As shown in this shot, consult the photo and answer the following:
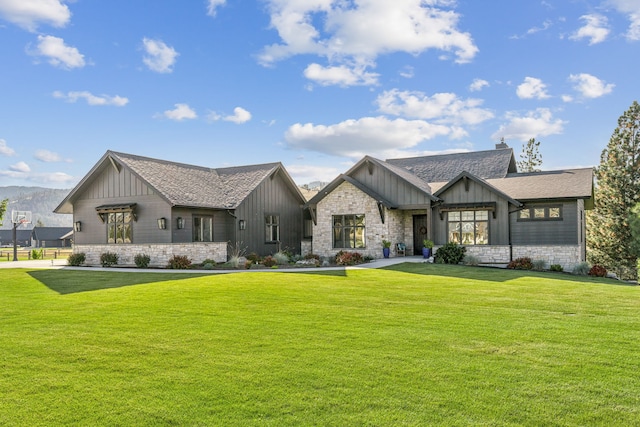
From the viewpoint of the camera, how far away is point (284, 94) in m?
23.9

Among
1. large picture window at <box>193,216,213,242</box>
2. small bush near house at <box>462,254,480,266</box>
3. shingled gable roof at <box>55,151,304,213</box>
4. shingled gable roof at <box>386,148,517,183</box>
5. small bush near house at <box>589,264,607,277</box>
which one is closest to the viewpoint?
small bush near house at <box>589,264,607,277</box>

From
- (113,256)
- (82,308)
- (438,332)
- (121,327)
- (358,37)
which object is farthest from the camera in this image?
(113,256)

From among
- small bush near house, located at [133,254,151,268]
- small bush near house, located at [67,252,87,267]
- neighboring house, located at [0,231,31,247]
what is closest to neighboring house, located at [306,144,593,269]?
small bush near house, located at [133,254,151,268]

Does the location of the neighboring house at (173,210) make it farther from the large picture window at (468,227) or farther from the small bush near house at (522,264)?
the small bush near house at (522,264)

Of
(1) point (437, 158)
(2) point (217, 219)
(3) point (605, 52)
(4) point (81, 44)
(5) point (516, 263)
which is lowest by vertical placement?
(5) point (516, 263)

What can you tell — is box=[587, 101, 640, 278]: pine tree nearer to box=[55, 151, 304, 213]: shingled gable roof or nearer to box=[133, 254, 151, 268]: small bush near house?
box=[55, 151, 304, 213]: shingled gable roof

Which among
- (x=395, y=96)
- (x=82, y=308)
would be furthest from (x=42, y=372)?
(x=395, y=96)

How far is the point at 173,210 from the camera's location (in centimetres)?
2052

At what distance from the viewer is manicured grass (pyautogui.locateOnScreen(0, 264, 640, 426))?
4.24 meters

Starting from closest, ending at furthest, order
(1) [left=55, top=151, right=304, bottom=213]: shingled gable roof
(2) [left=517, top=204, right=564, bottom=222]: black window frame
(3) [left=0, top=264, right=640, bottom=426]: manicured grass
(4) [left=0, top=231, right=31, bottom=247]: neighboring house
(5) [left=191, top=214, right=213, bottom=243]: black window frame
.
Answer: (3) [left=0, top=264, right=640, bottom=426]: manicured grass
(2) [left=517, top=204, right=564, bottom=222]: black window frame
(1) [left=55, top=151, right=304, bottom=213]: shingled gable roof
(5) [left=191, top=214, right=213, bottom=243]: black window frame
(4) [left=0, top=231, right=31, bottom=247]: neighboring house

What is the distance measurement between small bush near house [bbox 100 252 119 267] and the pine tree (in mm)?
29401

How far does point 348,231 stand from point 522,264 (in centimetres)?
846

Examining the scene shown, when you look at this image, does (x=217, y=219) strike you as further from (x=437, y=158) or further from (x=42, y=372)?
(x=42, y=372)

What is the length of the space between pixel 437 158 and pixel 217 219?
15.3 metres
